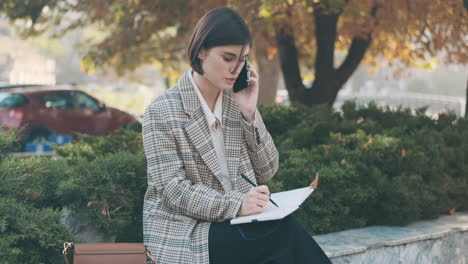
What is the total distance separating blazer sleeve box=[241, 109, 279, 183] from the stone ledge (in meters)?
1.08

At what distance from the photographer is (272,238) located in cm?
319

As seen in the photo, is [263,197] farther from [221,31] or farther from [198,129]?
[221,31]

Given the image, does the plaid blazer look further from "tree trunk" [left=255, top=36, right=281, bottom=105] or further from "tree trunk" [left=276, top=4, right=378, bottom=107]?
"tree trunk" [left=255, top=36, right=281, bottom=105]

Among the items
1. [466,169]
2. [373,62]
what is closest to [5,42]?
[373,62]

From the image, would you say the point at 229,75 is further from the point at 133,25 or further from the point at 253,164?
the point at 133,25

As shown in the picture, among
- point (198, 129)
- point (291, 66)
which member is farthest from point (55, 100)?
point (198, 129)

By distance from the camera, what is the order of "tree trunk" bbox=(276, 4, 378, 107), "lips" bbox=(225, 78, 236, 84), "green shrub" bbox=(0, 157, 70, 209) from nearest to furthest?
"lips" bbox=(225, 78, 236, 84) → "green shrub" bbox=(0, 157, 70, 209) → "tree trunk" bbox=(276, 4, 378, 107)

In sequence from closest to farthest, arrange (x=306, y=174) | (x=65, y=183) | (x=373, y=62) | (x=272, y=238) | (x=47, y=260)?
(x=272, y=238)
(x=47, y=260)
(x=65, y=183)
(x=306, y=174)
(x=373, y=62)

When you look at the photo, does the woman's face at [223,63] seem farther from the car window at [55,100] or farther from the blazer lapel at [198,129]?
the car window at [55,100]

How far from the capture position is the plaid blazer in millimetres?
3246

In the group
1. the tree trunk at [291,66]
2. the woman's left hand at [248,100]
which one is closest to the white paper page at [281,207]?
the woman's left hand at [248,100]

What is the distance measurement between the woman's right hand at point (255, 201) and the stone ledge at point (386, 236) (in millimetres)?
1548

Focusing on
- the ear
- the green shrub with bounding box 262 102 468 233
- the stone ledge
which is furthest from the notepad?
the green shrub with bounding box 262 102 468 233

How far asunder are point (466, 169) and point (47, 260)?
4.09m
